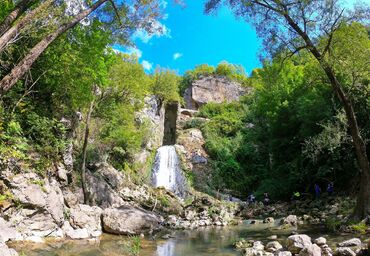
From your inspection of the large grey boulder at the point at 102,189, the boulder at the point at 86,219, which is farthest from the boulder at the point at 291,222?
the large grey boulder at the point at 102,189

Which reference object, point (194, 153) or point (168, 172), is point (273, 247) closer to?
point (168, 172)

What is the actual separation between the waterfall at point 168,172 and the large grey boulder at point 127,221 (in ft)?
33.1

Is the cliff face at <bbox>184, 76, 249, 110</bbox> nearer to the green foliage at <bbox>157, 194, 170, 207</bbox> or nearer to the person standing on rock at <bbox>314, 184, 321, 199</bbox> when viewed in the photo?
the green foliage at <bbox>157, 194, 170, 207</bbox>

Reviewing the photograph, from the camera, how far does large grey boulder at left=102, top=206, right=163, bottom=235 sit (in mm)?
11609

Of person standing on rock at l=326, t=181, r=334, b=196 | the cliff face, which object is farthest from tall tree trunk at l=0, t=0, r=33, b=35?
the cliff face

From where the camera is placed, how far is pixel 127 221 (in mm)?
11961

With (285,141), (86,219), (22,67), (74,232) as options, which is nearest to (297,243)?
(74,232)

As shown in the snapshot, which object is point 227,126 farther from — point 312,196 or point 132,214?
point 132,214

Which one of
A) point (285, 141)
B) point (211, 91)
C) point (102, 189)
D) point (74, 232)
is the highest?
point (211, 91)

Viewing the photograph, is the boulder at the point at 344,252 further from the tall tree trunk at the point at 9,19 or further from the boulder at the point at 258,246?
the tall tree trunk at the point at 9,19

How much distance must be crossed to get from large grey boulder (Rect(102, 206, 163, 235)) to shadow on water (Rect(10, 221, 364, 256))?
0.57 metres

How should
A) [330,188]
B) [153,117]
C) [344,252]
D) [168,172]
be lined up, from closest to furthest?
[344,252] < [330,188] < [168,172] < [153,117]

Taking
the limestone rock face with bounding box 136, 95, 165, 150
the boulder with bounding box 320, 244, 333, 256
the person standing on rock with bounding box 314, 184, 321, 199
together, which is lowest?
the boulder with bounding box 320, 244, 333, 256

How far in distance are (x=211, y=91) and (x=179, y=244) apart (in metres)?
32.4
